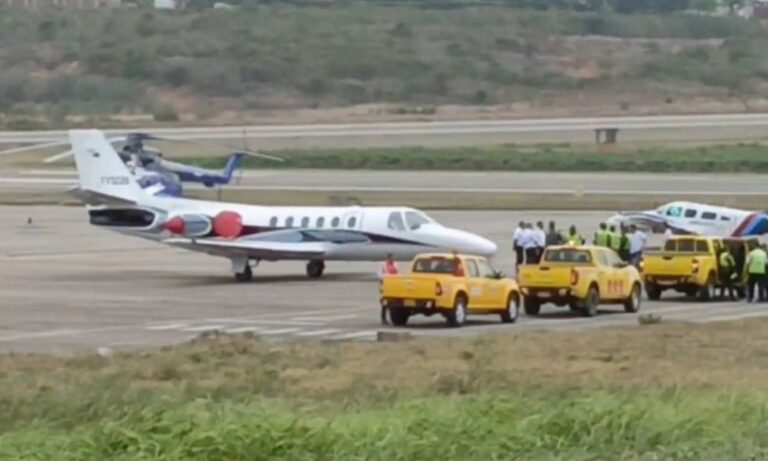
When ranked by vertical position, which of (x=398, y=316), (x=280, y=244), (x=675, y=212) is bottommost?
(x=675, y=212)

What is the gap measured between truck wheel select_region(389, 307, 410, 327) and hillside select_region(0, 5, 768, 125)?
100m

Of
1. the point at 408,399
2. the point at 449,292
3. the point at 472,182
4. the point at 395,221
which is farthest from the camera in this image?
the point at 472,182

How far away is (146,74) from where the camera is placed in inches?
6063

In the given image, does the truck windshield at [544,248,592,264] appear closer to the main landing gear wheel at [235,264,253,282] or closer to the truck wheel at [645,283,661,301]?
the truck wheel at [645,283,661,301]

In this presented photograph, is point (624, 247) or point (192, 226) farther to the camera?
point (624, 247)

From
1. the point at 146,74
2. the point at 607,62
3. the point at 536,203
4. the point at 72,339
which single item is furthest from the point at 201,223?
the point at 607,62

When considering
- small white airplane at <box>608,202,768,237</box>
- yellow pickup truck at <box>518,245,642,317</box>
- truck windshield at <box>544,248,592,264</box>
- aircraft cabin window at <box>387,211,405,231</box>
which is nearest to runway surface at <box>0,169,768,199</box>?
small white airplane at <box>608,202,768,237</box>

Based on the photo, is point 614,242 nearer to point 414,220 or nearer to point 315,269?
point 414,220

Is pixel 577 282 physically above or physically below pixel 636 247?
above

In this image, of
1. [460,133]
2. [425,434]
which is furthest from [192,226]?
[460,133]

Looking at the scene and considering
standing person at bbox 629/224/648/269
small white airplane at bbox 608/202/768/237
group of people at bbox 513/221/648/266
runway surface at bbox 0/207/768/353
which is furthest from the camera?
small white airplane at bbox 608/202/768/237

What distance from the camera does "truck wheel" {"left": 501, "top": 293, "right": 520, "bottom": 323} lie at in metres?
39.2

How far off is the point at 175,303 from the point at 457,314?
8.27 metres

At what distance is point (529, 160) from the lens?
353 feet
